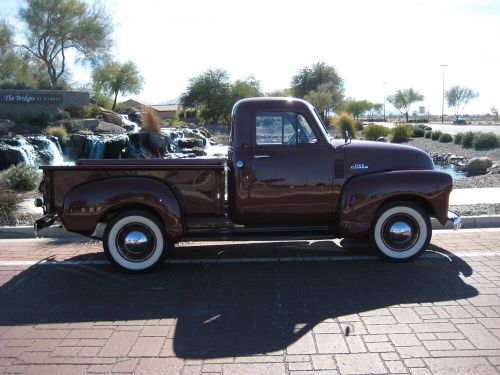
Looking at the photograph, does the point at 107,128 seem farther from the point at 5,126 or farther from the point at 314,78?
the point at 314,78

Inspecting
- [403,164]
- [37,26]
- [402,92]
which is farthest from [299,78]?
[403,164]

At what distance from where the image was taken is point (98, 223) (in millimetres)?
6375

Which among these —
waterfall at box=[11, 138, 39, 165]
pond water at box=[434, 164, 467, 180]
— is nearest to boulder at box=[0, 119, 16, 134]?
waterfall at box=[11, 138, 39, 165]

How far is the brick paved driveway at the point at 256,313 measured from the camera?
157 inches

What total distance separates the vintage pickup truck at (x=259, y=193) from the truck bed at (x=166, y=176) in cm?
1

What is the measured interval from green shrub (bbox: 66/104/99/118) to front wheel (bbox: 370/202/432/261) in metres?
26.1

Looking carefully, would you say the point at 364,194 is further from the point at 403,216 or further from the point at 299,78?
the point at 299,78

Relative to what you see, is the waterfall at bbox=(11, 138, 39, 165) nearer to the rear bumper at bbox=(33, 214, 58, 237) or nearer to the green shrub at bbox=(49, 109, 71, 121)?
the green shrub at bbox=(49, 109, 71, 121)

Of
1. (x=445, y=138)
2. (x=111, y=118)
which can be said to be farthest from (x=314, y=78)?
(x=111, y=118)

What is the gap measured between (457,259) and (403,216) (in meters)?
0.92

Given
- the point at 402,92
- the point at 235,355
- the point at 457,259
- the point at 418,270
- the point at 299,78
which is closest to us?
the point at 235,355

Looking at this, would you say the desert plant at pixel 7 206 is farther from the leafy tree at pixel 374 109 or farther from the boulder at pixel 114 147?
the leafy tree at pixel 374 109

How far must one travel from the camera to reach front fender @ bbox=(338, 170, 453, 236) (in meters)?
6.33

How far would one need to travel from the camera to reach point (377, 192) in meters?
6.32
